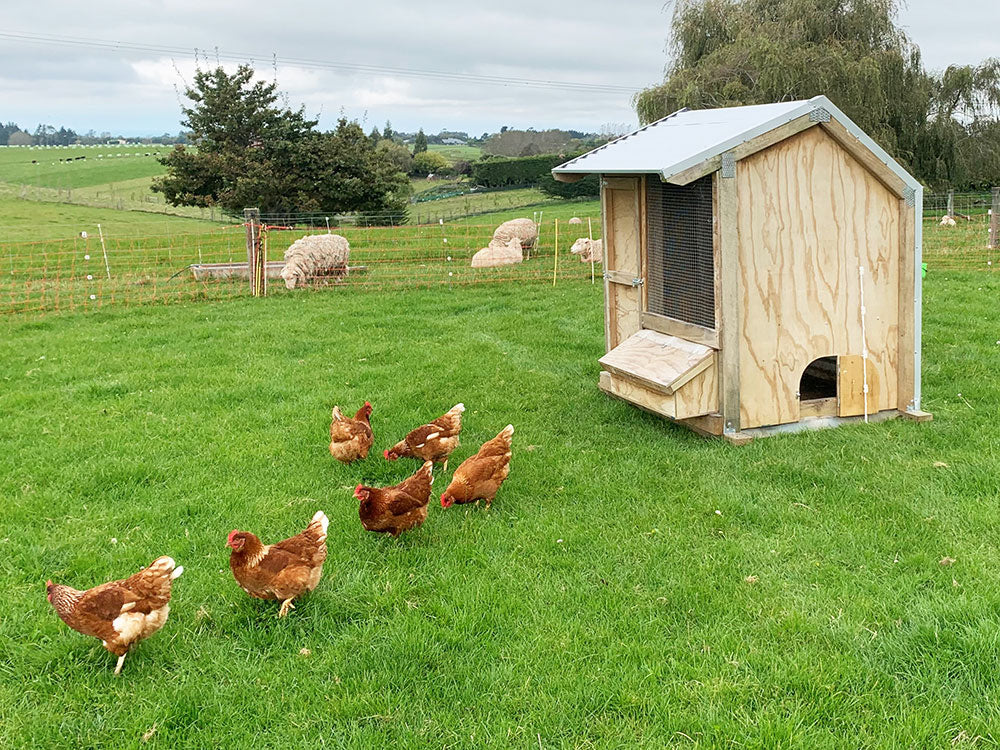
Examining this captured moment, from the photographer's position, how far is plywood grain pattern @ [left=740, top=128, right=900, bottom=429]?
6.59 m

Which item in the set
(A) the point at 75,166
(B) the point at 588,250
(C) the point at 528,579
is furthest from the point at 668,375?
(A) the point at 75,166

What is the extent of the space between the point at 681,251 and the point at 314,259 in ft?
38.1

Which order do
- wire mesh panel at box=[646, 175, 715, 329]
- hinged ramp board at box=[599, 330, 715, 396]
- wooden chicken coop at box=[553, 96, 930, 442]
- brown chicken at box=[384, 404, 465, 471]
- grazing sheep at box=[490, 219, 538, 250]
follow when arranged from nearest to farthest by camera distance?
brown chicken at box=[384, 404, 465, 471] → wooden chicken coop at box=[553, 96, 930, 442] → hinged ramp board at box=[599, 330, 715, 396] → wire mesh panel at box=[646, 175, 715, 329] → grazing sheep at box=[490, 219, 538, 250]

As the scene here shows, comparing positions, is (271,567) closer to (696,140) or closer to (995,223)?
(696,140)

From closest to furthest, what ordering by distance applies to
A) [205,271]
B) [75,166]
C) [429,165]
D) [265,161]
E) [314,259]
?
[314,259]
[205,271]
[265,161]
[429,165]
[75,166]

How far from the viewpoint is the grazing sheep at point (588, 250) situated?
19.4 m

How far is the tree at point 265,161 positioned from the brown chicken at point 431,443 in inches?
1136

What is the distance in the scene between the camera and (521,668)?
3822mm

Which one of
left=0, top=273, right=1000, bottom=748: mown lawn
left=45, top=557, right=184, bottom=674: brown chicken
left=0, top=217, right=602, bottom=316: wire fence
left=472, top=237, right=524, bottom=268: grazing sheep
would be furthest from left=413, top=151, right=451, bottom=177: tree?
left=45, top=557, right=184, bottom=674: brown chicken

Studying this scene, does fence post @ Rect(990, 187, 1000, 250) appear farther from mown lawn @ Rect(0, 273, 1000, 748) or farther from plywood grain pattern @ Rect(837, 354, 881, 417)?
plywood grain pattern @ Rect(837, 354, 881, 417)

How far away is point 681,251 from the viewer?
23.6 feet

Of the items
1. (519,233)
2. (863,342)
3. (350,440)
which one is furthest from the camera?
(519,233)

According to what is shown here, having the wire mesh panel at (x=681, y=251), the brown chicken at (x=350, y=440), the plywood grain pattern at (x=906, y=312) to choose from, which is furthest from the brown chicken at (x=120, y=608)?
the plywood grain pattern at (x=906, y=312)

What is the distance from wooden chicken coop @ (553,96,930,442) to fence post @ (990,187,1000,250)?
1243 cm
